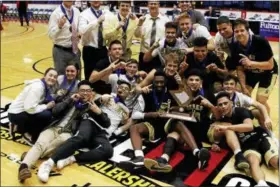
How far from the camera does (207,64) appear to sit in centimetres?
464

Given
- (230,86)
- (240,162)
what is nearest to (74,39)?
(230,86)

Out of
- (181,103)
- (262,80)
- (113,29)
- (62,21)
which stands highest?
(62,21)

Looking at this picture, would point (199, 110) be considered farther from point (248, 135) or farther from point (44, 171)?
point (44, 171)

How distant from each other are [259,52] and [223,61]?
674 mm

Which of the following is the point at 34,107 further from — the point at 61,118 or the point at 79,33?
the point at 79,33

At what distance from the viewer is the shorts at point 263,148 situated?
3.60 m

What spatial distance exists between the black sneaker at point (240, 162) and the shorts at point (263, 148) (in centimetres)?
11

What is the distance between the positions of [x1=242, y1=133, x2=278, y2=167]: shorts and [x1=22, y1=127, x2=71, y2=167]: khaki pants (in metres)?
2.04

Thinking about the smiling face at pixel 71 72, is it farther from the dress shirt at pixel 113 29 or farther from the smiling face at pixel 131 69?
the dress shirt at pixel 113 29

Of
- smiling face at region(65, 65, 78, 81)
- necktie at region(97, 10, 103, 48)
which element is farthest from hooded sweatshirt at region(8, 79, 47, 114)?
necktie at region(97, 10, 103, 48)

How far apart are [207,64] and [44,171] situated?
8.43 ft

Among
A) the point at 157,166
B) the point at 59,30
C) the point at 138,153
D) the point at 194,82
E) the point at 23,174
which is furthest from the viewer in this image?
the point at 59,30

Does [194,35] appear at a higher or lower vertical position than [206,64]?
higher

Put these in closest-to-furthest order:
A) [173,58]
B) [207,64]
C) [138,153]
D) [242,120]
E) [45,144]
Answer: [45,144], [138,153], [242,120], [173,58], [207,64]
